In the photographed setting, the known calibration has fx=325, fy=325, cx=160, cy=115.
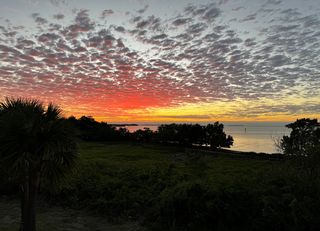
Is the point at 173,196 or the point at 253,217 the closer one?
the point at 253,217

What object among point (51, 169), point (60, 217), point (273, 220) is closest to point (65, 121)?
point (51, 169)

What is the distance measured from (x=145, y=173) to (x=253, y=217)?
8.11 meters

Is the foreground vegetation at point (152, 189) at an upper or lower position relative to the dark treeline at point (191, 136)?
lower

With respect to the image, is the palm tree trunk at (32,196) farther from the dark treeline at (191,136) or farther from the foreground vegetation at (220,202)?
the dark treeline at (191,136)

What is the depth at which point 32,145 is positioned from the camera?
903 centimetres

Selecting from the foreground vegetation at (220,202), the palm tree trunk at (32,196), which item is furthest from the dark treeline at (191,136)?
the palm tree trunk at (32,196)


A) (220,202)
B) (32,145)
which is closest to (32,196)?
(32,145)

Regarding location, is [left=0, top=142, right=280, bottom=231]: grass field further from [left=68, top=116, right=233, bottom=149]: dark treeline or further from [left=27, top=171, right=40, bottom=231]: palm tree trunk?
[left=68, top=116, right=233, bottom=149]: dark treeline

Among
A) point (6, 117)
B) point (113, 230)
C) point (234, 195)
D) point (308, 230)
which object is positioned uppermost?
point (6, 117)

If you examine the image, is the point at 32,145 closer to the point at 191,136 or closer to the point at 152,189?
the point at 152,189

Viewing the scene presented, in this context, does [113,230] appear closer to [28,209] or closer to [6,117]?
[28,209]

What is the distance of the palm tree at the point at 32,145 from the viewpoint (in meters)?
8.95

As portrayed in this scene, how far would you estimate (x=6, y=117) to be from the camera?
360 inches

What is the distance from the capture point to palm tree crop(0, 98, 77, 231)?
895 centimetres
